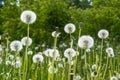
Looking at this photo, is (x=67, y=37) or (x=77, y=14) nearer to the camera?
(x=67, y=37)

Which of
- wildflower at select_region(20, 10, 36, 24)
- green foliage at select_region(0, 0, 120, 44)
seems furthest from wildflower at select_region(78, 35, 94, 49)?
green foliage at select_region(0, 0, 120, 44)

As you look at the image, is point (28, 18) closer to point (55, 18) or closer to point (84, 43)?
point (84, 43)

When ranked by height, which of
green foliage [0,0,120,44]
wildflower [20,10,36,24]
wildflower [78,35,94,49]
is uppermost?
wildflower [20,10,36,24]

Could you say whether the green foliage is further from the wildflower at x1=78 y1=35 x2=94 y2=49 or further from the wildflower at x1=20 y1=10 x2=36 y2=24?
the wildflower at x1=78 y1=35 x2=94 y2=49

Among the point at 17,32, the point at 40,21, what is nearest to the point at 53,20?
the point at 40,21

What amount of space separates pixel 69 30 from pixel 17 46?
0.59 metres

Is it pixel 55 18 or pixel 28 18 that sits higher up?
pixel 28 18

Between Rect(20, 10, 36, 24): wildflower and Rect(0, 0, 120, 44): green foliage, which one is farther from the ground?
Rect(20, 10, 36, 24): wildflower

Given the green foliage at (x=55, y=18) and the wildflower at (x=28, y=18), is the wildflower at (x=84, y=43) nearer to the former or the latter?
the wildflower at (x=28, y=18)

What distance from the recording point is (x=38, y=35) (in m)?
19.3

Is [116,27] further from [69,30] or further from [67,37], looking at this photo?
[69,30]

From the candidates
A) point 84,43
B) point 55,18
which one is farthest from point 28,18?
point 55,18

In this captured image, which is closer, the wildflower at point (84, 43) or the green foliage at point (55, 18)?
the wildflower at point (84, 43)

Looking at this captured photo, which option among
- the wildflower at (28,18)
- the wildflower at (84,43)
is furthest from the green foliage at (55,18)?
the wildflower at (84,43)
